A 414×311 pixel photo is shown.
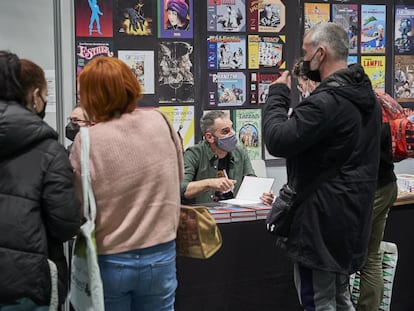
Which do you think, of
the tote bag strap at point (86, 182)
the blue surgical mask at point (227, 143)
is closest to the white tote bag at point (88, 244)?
the tote bag strap at point (86, 182)

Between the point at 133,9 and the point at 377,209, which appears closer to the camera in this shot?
the point at 377,209

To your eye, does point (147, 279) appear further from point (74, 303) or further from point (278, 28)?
point (278, 28)

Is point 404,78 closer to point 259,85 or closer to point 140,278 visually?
point 259,85

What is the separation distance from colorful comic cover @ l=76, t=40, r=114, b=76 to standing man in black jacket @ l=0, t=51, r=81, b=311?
86.6 inches

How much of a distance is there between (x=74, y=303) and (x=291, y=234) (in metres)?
0.83

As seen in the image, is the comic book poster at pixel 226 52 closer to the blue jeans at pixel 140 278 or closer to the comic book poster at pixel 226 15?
the comic book poster at pixel 226 15

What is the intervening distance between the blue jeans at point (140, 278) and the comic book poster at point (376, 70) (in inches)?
130

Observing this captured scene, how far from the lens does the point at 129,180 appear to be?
6.09ft

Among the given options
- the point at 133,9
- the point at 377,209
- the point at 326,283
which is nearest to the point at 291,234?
the point at 326,283

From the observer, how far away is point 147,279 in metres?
1.92

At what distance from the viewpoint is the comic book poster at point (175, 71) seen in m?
4.20

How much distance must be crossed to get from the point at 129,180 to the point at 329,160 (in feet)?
2.49

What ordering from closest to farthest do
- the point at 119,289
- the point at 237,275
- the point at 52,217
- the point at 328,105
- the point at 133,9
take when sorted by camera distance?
the point at 52,217, the point at 119,289, the point at 328,105, the point at 237,275, the point at 133,9

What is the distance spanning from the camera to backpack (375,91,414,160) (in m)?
2.97
